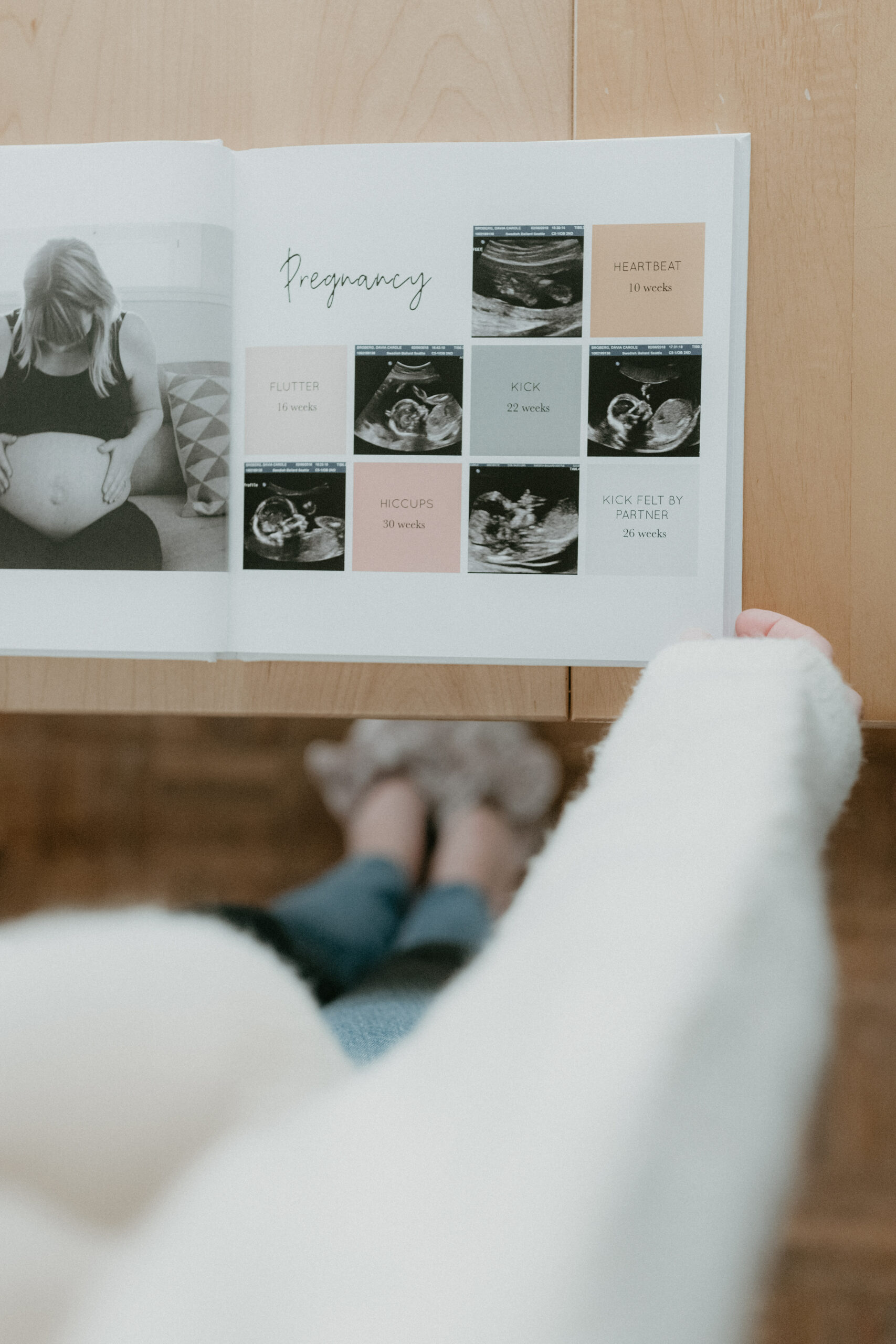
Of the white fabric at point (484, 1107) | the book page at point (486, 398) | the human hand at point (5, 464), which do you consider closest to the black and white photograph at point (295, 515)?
the book page at point (486, 398)

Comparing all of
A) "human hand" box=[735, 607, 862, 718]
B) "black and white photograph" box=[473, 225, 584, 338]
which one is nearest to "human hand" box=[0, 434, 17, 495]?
"black and white photograph" box=[473, 225, 584, 338]

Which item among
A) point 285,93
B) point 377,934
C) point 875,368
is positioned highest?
point 285,93

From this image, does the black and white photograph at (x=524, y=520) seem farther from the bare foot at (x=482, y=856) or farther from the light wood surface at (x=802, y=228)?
the bare foot at (x=482, y=856)

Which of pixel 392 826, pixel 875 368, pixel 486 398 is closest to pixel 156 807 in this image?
pixel 392 826

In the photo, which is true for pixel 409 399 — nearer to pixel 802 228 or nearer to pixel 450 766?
pixel 802 228

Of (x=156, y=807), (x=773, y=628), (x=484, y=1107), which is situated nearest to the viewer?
(x=484, y=1107)

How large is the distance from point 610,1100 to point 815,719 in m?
0.15

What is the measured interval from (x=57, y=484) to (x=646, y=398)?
250 millimetres

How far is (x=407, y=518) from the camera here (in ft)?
1.24

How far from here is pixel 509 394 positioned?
1.22 ft

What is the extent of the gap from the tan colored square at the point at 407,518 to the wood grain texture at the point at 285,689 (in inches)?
1.7

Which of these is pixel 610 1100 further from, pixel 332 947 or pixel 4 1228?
pixel 332 947

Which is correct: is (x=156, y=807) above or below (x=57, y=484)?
below

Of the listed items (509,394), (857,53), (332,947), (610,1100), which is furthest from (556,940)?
(332,947)
